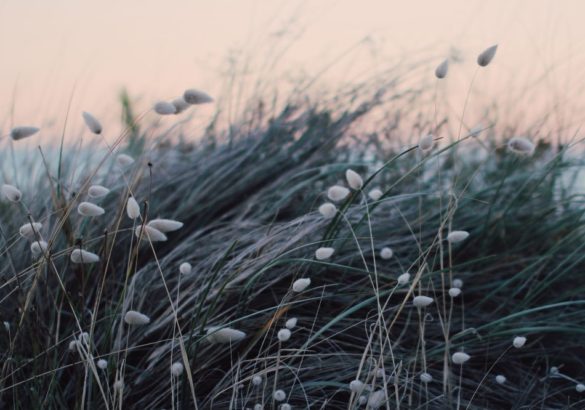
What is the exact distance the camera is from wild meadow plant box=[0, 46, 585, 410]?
1.37m

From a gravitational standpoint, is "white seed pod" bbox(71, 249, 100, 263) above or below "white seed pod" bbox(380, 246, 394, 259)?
above

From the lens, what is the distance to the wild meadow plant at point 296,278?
1366 millimetres

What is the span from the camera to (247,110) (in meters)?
2.51

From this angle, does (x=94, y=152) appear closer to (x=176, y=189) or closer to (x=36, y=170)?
(x=36, y=170)

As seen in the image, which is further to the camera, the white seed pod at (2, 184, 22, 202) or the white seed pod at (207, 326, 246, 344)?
the white seed pod at (2, 184, 22, 202)

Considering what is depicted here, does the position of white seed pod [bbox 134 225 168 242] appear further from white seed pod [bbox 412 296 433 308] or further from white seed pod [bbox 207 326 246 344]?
white seed pod [bbox 412 296 433 308]

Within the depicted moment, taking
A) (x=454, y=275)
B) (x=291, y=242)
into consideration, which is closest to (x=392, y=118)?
(x=454, y=275)

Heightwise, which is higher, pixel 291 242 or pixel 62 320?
pixel 291 242

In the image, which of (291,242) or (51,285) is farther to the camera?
(51,285)

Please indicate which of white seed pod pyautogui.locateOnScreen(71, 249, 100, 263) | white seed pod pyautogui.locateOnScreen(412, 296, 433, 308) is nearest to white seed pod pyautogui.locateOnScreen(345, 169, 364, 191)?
white seed pod pyautogui.locateOnScreen(412, 296, 433, 308)

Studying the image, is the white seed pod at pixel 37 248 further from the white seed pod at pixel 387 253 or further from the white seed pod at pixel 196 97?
the white seed pod at pixel 387 253

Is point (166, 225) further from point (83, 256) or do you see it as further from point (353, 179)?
point (353, 179)

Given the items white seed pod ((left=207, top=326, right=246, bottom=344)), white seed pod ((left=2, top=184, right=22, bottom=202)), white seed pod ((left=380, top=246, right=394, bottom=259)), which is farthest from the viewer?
white seed pod ((left=380, top=246, right=394, bottom=259))

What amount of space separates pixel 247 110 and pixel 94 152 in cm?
51
